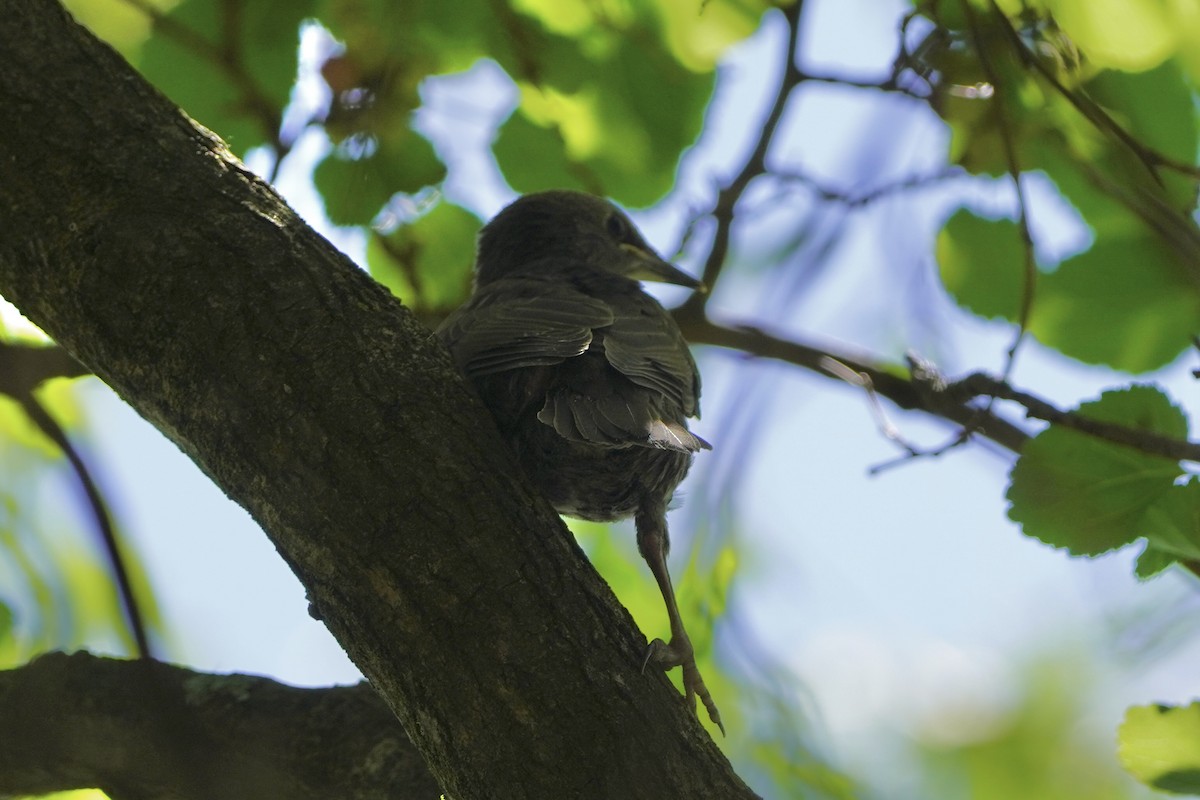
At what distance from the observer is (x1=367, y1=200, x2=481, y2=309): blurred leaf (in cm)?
390

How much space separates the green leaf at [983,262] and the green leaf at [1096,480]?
93 cm

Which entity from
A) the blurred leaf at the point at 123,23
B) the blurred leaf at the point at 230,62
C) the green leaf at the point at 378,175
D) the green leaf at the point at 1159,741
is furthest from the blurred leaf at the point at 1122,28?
the blurred leaf at the point at 123,23

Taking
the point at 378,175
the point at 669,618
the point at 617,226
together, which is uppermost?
the point at 617,226

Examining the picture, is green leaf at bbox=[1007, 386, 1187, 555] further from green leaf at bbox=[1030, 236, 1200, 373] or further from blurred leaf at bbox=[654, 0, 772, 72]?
blurred leaf at bbox=[654, 0, 772, 72]

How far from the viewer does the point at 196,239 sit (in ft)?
7.72

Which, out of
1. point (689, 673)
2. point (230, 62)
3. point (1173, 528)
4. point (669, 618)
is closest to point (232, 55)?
point (230, 62)

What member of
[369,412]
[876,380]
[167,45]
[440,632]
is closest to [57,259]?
[369,412]

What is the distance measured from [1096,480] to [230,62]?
8.82 ft

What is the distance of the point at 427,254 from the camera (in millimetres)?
4020

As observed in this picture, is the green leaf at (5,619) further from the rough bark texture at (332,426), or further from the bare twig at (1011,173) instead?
the bare twig at (1011,173)

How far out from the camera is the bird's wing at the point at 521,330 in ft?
9.57

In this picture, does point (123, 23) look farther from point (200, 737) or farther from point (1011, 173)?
point (1011, 173)

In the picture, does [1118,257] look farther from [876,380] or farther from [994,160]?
[876,380]

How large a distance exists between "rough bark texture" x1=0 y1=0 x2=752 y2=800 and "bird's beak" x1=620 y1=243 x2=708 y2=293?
2301mm
